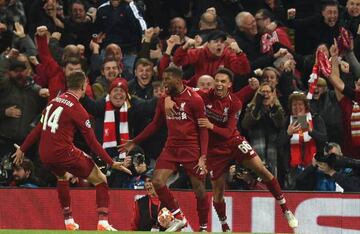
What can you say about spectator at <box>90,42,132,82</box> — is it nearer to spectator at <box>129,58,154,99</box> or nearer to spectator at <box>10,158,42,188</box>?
spectator at <box>129,58,154,99</box>

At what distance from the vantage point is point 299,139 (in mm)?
16625

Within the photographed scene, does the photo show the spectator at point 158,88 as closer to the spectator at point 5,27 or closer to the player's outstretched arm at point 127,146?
the player's outstretched arm at point 127,146

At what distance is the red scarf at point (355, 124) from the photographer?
17.0 metres

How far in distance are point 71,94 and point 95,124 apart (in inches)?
93.9

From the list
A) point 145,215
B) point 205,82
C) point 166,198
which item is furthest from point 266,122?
point 166,198

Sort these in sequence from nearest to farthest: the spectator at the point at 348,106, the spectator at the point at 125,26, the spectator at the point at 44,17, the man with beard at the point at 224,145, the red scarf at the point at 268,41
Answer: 1. the man with beard at the point at 224,145
2. the spectator at the point at 348,106
3. the red scarf at the point at 268,41
4. the spectator at the point at 125,26
5. the spectator at the point at 44,17

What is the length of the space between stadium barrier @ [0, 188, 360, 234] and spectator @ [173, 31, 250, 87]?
2.39 metres

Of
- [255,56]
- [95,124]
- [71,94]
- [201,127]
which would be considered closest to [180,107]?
[201,127]

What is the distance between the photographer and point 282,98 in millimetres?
17672

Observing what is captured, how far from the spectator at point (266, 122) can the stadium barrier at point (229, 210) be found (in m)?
1.05

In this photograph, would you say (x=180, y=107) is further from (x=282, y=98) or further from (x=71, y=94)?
(x=282, y=98)

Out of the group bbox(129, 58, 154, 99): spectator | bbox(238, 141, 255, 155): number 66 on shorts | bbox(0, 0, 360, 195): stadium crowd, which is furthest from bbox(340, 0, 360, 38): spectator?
bbox(238, 141, 255, 155): number 66 on shorts

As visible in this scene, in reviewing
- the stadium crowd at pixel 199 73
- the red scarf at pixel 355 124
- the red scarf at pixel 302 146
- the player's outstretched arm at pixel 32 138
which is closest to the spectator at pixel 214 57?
the stadium crowd at pixel 199 73

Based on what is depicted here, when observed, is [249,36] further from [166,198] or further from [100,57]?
[166,198]
